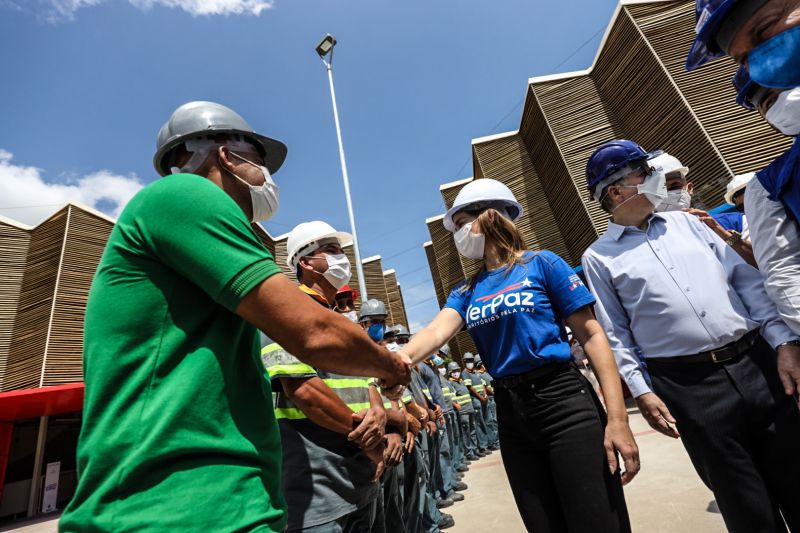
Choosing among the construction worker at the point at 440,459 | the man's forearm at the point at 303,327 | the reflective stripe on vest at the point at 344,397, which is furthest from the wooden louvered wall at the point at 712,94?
the man's forearm at the point at 303,327

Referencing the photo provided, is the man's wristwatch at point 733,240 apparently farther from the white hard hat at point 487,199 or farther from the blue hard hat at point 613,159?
the white hard hat at point 487,199

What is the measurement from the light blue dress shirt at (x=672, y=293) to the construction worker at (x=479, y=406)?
9.12 metres

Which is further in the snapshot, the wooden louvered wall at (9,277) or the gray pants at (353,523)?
the wooden louvered wall at (9,277)

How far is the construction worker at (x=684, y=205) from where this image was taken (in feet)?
6.98

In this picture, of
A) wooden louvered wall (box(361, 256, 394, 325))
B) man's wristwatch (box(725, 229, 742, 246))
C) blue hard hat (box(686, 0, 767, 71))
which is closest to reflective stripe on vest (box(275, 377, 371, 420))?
man's wristwatch (box(725, 229, 742, 246))

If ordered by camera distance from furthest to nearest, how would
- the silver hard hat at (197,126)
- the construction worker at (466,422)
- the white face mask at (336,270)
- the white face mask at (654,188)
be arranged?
the construction worker at (466,422)
the white face mask at (336,270)
the white face mask at (654,188)
the silver hard hat at (197,126)

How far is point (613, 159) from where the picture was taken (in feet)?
7.61

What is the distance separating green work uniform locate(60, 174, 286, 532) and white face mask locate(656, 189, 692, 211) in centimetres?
246

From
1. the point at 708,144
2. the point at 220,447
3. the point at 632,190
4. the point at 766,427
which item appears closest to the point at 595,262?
the point at 632,190

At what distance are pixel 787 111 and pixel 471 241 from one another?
133cm

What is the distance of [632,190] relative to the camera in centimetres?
229

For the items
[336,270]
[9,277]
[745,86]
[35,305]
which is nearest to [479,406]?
[336,270]

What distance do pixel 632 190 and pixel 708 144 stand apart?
10266 millimetres

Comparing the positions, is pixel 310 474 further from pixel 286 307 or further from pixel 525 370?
pixel 286 307
